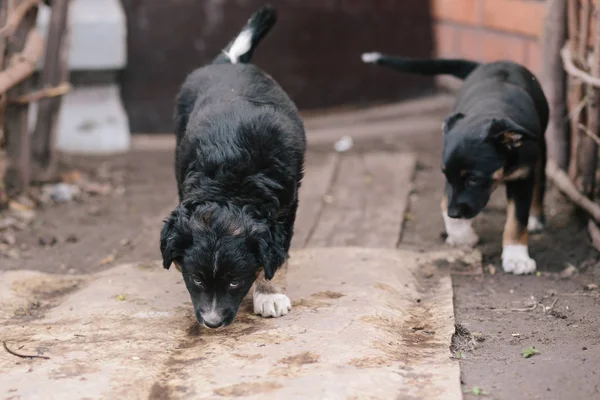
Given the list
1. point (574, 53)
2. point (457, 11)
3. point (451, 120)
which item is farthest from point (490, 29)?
point (451, 120)

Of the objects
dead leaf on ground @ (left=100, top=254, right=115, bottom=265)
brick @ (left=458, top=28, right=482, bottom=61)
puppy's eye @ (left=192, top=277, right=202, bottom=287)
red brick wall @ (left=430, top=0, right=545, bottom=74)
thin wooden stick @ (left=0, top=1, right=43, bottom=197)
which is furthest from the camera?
brick @ (left=458, top=28, right=482, bottom=61)

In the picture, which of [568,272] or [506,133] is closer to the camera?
[506,133]

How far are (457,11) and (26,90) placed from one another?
4773 millimetres

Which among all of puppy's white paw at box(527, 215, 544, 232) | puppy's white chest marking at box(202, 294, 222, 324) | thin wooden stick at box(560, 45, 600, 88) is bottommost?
puppy's white paw at box(527, 215, 544, 232)

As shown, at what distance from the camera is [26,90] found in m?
6.32

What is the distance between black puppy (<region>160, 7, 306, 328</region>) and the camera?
3665mm

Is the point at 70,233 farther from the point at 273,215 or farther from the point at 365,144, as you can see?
the point at 365,144

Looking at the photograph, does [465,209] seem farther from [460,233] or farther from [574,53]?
[574,53]

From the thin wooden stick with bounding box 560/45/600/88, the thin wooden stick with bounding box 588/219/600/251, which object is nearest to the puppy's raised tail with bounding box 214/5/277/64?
the thin wooden stick with bounding box 560/45/600/88

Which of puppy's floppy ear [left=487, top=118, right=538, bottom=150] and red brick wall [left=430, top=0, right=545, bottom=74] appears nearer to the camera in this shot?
puppy's floppy ear [left=487, top=118, right=538, bottom=150]

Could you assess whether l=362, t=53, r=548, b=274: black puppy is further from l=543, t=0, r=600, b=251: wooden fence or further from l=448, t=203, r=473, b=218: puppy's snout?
l=543, t=0, r=600, b=251: wooden fence

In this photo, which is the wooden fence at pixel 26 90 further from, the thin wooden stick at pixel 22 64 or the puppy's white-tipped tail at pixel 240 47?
the puppy's white-tipped tail at pixel 240 47

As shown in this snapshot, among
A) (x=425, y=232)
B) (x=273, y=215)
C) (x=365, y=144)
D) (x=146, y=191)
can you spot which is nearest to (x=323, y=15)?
(x=365, y=144)

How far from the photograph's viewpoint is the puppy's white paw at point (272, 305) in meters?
4.04
